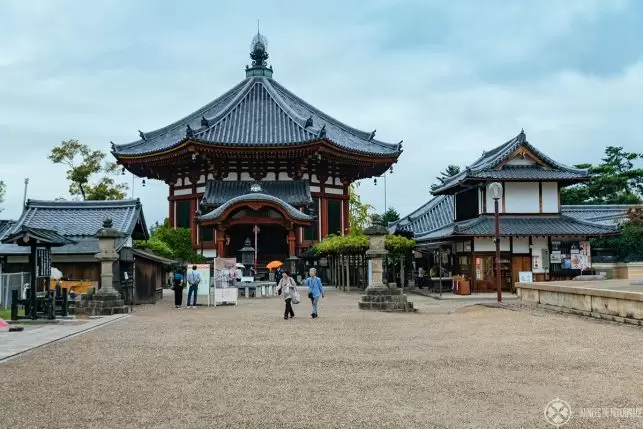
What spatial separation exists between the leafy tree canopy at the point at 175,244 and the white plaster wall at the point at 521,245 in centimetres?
1797

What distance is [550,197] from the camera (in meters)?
35.4

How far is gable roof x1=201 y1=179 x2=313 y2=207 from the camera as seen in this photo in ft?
134

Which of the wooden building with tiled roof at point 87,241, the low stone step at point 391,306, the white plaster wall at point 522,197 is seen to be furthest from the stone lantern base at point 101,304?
the white plaster wall at point 522,197

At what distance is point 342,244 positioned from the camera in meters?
32.7

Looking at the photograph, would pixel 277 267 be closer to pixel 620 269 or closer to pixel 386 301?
pixel 386 301

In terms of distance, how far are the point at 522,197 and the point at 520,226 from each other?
2177mm

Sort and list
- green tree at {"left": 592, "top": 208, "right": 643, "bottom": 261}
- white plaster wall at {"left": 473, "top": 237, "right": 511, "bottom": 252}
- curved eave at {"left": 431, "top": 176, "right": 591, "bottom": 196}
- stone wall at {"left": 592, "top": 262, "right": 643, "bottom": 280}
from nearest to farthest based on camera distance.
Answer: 1. white plaster wall at {"left": 473, "top": 237, "right": 511, "bottom": 252}
2. curved eave at {"left": 431, "top": 176, "right": 591, "bottom": 196}
3. stone wall at {"left": 592, "top": 262, "right": 643, "bottom": 280}
4. green tree at {"left": 592, "top": 208, "right": 643, "bottom": 261}

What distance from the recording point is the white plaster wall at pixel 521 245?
3384 cm

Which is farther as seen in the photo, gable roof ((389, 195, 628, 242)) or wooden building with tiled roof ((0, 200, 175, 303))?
gable roof ((389, 195, 628, 242))

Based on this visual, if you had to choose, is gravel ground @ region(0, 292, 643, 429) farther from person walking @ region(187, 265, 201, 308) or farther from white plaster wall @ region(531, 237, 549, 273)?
white plaster wall @ region(531, 237, 549, 273)

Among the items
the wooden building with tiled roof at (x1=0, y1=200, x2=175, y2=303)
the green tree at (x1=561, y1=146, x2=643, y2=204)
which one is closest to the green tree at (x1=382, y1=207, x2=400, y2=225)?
the green tree at (x1=561, y1=146, x2=643, y2=204)

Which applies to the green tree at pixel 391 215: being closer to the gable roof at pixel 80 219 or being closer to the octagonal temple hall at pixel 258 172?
the octagonal temple hall at pixel 258 172
